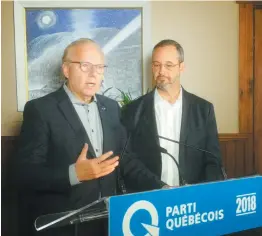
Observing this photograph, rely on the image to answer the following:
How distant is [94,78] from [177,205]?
1.62 feet

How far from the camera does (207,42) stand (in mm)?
1243

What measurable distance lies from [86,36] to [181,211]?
682mm

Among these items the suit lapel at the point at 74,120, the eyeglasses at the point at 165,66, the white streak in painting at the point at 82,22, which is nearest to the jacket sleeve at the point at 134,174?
the suit lapel at the point at 74,120

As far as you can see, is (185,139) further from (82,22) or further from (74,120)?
(82,22)

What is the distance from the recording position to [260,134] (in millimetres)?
1299

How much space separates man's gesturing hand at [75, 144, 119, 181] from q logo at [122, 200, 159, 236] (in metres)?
0.19

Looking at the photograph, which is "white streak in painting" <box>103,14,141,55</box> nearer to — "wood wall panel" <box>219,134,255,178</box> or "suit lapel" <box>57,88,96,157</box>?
"suit lapel" <box>57,88,96,157</box>

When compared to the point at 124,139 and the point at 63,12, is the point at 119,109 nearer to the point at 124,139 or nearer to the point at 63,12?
the point at 124,139

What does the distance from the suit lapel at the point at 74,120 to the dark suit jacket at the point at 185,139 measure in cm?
17

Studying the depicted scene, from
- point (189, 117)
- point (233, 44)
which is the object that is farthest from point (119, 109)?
point (233, 44)

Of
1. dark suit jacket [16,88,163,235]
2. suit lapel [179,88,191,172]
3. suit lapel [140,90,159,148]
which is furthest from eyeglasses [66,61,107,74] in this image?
suit lapel [179,88,191,172]

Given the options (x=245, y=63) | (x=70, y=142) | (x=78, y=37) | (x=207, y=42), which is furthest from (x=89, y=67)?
(x=245, y=63)

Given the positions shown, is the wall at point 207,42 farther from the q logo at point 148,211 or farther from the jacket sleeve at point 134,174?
the q logo at point 148,211

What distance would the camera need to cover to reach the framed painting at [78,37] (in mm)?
1138
